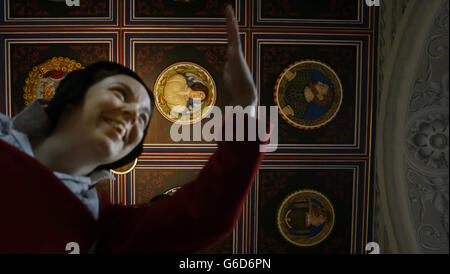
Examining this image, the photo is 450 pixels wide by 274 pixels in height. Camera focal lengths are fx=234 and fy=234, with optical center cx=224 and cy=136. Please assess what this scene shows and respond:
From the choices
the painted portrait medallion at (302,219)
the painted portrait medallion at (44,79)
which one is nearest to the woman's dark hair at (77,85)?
the painted portrait medallion at (44,79)

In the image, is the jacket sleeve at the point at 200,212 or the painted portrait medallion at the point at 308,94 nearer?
the jacket sleeve at the point at 200,212

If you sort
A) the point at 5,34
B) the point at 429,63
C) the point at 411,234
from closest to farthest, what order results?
the point at 429,63, the point at 411,234, the point at 5,34

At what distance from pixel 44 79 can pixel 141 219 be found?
1340 mm

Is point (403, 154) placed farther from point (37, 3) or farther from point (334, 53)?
point (37, 3)

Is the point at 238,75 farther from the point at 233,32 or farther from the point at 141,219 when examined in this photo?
the point at 141,219

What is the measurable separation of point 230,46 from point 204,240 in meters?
0.41

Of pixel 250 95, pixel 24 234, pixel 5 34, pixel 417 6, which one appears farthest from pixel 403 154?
pixel 5 34

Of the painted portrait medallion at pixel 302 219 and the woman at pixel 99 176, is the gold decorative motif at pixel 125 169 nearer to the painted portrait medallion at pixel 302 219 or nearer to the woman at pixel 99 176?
the woman at pixel 99 176

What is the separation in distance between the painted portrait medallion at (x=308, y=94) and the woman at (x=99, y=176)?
40.8 inches

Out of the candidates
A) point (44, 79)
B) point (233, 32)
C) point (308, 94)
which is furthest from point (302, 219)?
point (44, 79)

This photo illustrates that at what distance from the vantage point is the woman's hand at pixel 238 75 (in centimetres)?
46

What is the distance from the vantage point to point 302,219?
150 cm

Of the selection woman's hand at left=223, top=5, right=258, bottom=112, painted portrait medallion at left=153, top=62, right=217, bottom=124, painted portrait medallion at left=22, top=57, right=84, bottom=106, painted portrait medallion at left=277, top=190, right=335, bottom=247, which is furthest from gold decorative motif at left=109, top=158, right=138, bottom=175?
woman's hand at left=223, top=5, right=258, bottom=112

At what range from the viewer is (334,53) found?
148 cm
